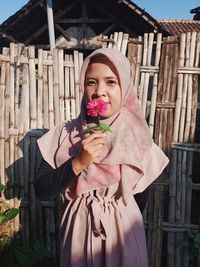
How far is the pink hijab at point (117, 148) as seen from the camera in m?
1.60

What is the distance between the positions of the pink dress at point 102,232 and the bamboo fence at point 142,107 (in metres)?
1.53

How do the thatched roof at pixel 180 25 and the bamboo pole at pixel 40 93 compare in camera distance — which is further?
the thatched roof at pixel 180 25

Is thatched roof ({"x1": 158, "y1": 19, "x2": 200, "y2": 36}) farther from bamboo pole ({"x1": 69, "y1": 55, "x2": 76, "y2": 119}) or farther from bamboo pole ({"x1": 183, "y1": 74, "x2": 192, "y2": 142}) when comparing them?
bamboo pole ({"x1": 69, "y1": 55, "x2": 76, "y2": 119})

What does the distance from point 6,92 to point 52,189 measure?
1.83 metres

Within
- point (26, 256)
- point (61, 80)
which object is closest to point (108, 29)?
point (61, 80)

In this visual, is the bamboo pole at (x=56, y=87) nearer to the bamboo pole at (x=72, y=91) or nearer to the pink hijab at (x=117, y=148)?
the bamboo pole at (x=72, y=91)

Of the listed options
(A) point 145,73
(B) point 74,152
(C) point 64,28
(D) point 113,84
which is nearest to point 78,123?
(B) point 74,152

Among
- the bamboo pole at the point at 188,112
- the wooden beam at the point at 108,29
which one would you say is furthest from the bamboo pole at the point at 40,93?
the wooden beam at the point at 108,29

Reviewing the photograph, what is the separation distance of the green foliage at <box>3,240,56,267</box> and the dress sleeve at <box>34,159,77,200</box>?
1.64 meters

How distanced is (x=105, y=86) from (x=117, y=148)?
306mm

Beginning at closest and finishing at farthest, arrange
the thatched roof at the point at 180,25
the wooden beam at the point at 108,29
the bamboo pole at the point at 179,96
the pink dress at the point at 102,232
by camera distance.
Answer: the pink dress at the point at 102,232
the bamboo pole at the point at 179,96
the wooden beam at the point at 108,29
the thatched roof at the point at 180,25

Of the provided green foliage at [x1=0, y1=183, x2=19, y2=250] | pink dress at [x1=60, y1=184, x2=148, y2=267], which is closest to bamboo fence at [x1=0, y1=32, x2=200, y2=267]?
green foliage at [x1=0, y1=183, x2=19, y2=250]

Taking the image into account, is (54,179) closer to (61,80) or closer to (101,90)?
(101,90)

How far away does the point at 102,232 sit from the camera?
163cm
